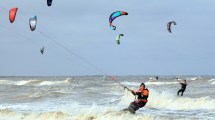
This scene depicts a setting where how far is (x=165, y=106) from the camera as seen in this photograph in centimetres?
1881

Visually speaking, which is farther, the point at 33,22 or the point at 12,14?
the point at 33,22

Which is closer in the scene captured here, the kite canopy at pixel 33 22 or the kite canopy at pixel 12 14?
the kite canopy at pixel 12 14

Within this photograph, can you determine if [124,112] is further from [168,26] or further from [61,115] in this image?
[168,26]

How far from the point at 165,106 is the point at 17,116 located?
714cm

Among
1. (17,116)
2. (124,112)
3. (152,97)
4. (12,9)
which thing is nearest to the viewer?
(124,112)

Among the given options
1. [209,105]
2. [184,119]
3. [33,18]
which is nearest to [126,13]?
[33,18]

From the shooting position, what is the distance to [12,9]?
16.8m

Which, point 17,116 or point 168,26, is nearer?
point 17,116

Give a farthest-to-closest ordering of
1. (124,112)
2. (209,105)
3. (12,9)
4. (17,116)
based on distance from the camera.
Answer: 1. (209,105)
2. (12,9)
3. (17,116)
4. (124,112)

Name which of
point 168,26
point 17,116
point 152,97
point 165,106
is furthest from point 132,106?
point 168,26

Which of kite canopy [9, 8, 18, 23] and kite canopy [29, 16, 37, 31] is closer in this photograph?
kite canopy [9, 8, 18, 23]

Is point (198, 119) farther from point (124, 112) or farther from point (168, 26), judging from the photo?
point (168, 26)

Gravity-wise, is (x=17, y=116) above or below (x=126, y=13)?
below

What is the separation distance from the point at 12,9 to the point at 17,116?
4.63 meters
